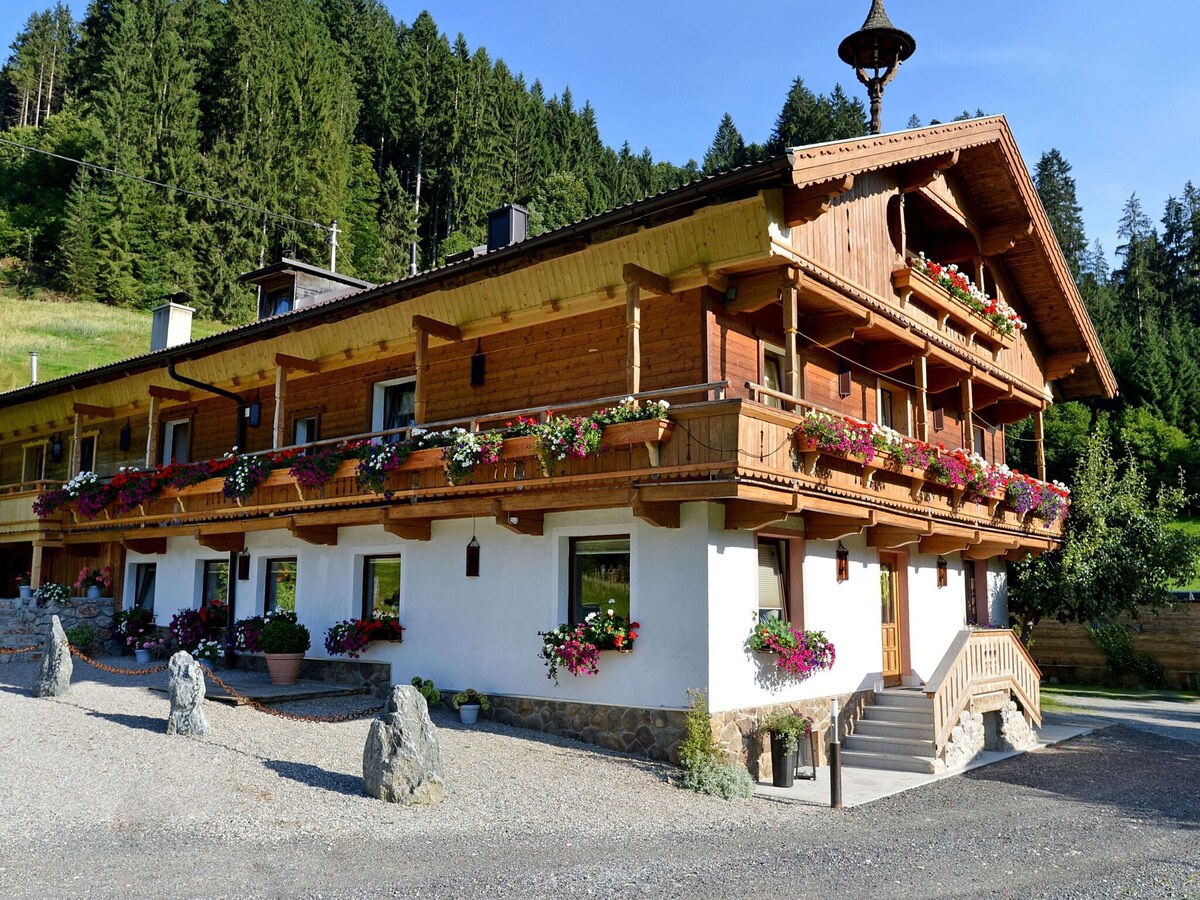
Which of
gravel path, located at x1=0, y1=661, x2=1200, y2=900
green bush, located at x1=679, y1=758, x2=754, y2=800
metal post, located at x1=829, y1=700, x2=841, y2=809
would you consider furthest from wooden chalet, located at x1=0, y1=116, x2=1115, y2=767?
gravel path, located at x1=0, y1=661, x2=1200, y2=900

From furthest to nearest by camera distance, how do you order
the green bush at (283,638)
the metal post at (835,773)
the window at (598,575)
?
the green bush at (283,638) < the window at (598,575) < the metal post at (835,773)

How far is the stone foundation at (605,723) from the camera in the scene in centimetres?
1277

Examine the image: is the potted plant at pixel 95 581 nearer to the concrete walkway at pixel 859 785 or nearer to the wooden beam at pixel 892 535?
the concrete walkway at pixel 859 785

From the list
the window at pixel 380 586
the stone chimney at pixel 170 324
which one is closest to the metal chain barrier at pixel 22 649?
the window at pixel 380 586

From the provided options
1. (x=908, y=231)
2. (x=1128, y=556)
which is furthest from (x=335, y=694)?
(x=1128, y=556)

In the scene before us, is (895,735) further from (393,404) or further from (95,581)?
(95,581)

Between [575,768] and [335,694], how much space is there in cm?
551

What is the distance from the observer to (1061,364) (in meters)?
22.9

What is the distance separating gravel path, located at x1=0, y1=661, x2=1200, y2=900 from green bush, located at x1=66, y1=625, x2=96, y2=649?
280 inches

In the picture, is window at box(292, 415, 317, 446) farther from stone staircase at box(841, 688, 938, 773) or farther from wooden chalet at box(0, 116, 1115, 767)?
stone staircase at box(841, 688, 938, 773)

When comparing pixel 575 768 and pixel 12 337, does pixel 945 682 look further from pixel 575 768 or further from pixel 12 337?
pixel 12 337

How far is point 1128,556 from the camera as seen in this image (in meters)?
22.8

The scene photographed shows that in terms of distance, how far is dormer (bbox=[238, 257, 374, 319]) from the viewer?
2455 centimetres

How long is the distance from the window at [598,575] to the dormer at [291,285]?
1244 cm
